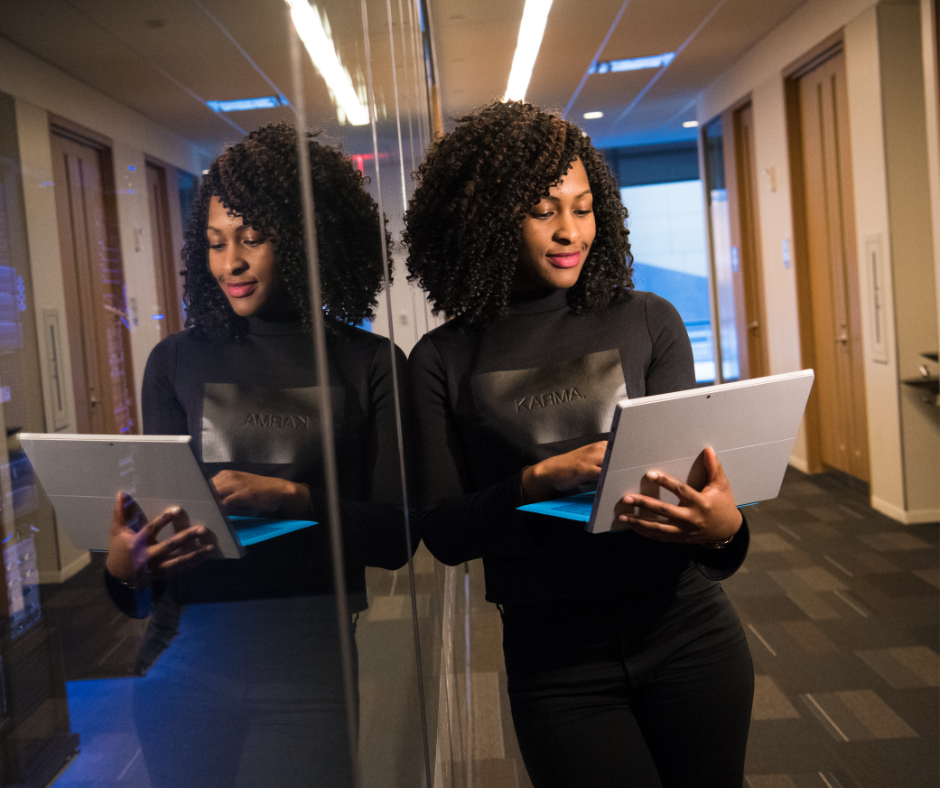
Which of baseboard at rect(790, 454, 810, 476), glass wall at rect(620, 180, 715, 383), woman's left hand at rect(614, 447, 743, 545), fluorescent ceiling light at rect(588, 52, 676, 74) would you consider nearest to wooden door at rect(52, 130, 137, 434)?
woman's left hand at rect(614, 447, 743, 545)

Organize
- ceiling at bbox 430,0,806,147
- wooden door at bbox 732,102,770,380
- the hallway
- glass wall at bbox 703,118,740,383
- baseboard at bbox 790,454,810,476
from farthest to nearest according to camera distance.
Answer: glass wall at bbox 703,118,740,383 < wooden door at bbox 732,102,770,380 < baseboard at bbox 790,454,810,476 < ceiling at bbox 430,0,806,147 < the hallway

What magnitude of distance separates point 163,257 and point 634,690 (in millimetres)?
986

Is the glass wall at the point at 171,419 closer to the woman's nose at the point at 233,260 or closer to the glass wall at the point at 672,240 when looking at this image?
the woman's nose at the point at 233,260

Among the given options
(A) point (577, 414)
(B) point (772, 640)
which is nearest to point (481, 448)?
(A) point (577, 414)

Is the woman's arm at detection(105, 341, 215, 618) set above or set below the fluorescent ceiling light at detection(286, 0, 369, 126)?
below

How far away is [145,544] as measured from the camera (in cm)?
26

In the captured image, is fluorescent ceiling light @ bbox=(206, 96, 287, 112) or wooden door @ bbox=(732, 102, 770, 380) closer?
fluorescent ceiling light @ bbox=(206, 96, 287, 112)

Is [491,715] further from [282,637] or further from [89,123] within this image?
[89,123]

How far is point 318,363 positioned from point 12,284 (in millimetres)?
284

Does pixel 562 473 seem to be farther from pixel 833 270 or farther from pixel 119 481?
pixel 833 270

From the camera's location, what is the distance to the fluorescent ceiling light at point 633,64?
20.3 ft

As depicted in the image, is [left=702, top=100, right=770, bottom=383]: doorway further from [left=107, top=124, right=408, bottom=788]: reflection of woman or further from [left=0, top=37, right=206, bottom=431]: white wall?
[left=0, top=37, right=206, bottom=431]: white wall

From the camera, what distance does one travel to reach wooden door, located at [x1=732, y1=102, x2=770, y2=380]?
6.51m

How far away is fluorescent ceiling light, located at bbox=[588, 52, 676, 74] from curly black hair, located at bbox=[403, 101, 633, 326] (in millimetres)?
5537
